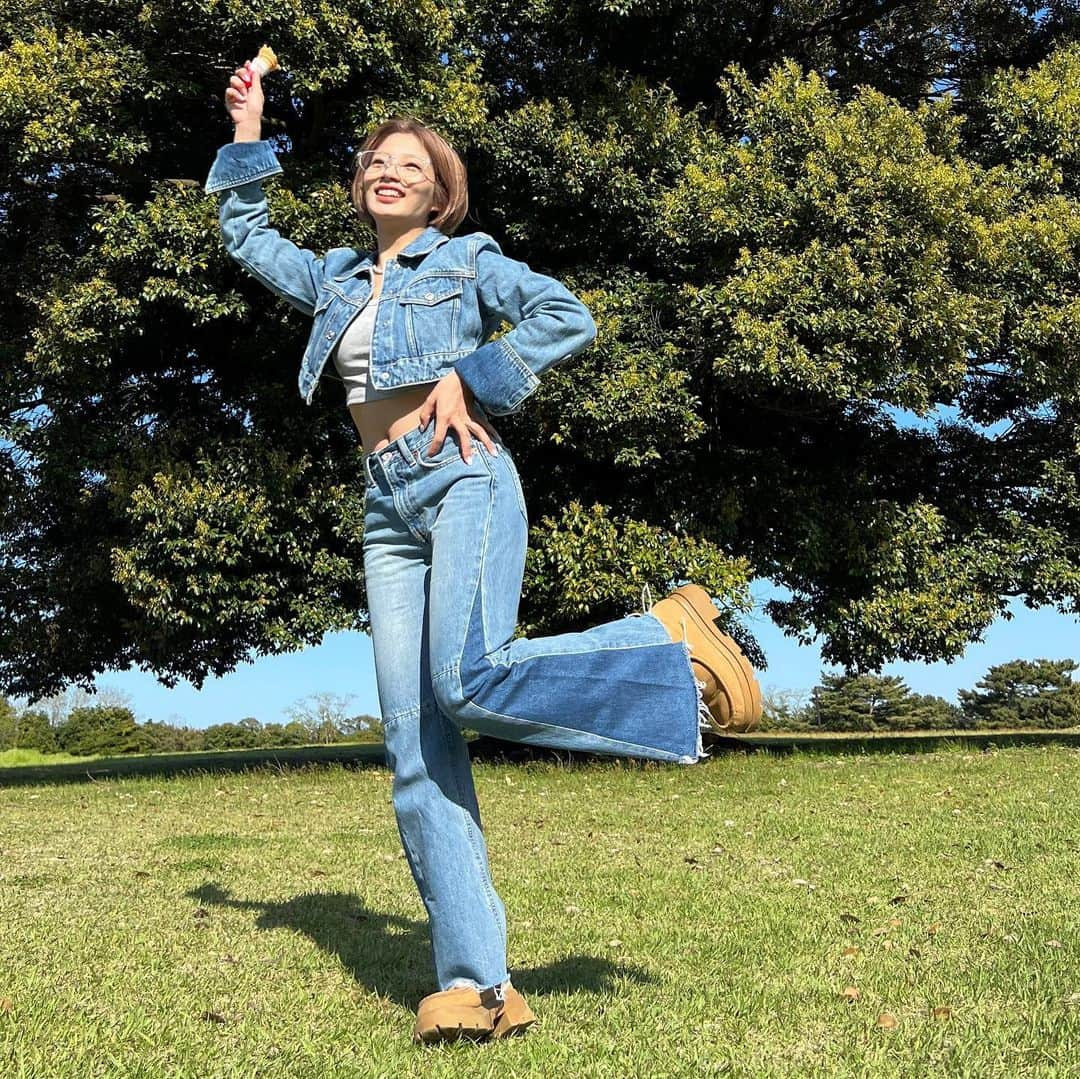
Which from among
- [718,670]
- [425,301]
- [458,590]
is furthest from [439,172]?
[718,670]

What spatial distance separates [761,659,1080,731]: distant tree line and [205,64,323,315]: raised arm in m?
24.4

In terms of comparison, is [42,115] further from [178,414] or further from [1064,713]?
[1064,713]

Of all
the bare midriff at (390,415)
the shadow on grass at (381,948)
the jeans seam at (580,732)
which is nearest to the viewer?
the jeans seam at (580,732)

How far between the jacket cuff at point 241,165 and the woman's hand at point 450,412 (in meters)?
1.14

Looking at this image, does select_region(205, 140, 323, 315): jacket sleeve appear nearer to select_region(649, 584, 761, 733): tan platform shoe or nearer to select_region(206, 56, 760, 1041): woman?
select_region(206, 56, 760, 1041): woman

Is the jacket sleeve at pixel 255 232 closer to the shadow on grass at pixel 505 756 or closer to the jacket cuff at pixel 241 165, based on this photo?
the jacket cuff at pixel 241 165

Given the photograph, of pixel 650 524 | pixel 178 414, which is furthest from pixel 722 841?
pixel 178 414

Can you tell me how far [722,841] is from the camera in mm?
7488

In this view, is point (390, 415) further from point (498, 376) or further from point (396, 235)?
point (396, 235)

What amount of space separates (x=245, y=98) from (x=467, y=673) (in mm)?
2105

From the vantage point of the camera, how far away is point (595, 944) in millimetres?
4445

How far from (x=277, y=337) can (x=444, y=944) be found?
12.7 m

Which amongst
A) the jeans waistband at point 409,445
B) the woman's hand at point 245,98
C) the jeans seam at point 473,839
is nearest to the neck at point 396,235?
the woman's hand at point 245,98

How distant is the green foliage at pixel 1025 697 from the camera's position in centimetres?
2667
